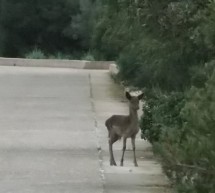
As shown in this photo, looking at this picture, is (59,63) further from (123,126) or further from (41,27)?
(123,126)

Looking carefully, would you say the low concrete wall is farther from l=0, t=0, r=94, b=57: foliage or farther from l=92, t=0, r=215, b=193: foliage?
l=92, t=0, r=215, b=193: foliage

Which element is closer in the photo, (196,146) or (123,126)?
(196,146)

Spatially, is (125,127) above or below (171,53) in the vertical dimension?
below

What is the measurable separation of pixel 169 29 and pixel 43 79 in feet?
65.0

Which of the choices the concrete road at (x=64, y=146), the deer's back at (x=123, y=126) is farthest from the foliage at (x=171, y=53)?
the concrete road at (x=64, y=146)

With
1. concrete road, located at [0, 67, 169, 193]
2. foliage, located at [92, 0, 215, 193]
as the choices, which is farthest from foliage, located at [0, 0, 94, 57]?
foliage, located at [92, 0, 215, 193]

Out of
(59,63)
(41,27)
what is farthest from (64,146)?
(41,27)

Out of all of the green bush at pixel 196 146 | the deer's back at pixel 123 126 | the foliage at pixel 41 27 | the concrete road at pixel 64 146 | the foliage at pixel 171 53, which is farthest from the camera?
the foliage at pixel 41 27

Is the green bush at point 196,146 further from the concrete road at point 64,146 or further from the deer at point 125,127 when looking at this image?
the deer at point 125,127

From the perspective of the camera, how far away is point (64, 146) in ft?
49.6

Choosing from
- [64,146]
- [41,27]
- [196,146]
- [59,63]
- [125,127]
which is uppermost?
[196,146]

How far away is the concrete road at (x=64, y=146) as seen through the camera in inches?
458

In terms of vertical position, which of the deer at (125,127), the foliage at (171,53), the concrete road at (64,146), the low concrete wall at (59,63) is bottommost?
the low concrete wall at (59,63)

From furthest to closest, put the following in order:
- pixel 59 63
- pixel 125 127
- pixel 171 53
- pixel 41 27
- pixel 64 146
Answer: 1. pixel 41 27
2. pixel 59 63
3. pixel 64 146
4. pixel 171 53
5. pixel 125 127
